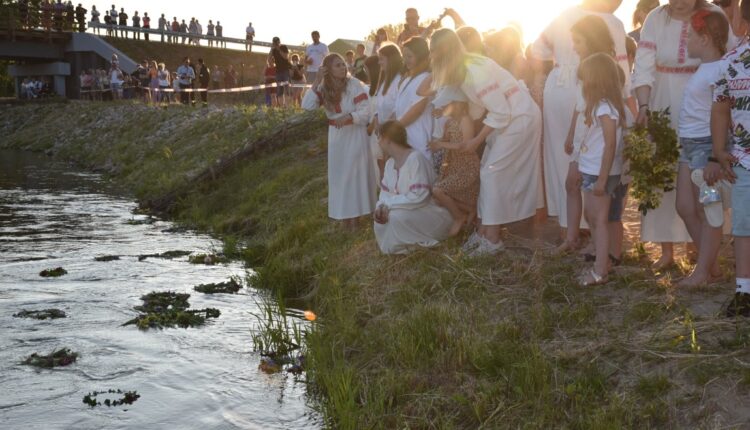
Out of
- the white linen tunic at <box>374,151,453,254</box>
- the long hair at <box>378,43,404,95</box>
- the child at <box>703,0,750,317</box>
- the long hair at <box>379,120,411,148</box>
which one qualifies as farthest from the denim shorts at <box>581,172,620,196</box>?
the long hair at <box>378,43,404,95</box>

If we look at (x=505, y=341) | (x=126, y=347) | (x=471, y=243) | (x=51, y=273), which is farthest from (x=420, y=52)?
(x=51, y=273)

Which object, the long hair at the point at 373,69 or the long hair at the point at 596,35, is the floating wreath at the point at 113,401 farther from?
the long hair at the point at 373,69

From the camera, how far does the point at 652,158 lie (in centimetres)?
665

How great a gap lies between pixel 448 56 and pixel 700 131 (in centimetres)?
235

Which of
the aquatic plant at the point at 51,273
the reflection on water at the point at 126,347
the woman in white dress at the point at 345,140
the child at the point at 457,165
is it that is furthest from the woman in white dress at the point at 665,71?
the aquatic plant at the point at 51,273

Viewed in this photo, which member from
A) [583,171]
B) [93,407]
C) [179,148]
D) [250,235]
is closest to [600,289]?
[583,171]

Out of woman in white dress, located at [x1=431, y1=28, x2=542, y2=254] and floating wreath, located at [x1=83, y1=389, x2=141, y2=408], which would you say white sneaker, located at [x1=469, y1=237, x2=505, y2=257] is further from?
floating wreath, located at [x1=83, y1=389, x2=141, y2=408]

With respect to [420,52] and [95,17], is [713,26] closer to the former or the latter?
[420,52]

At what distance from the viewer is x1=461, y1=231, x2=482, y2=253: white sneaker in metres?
8.00

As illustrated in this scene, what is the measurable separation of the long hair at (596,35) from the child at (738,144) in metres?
1.32

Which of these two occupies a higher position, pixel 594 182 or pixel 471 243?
pixel 594 182

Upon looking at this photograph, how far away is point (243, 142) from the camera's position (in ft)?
64.5

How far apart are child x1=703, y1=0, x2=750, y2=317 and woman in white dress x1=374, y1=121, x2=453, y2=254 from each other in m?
3.07

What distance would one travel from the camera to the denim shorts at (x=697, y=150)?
20.7ft
